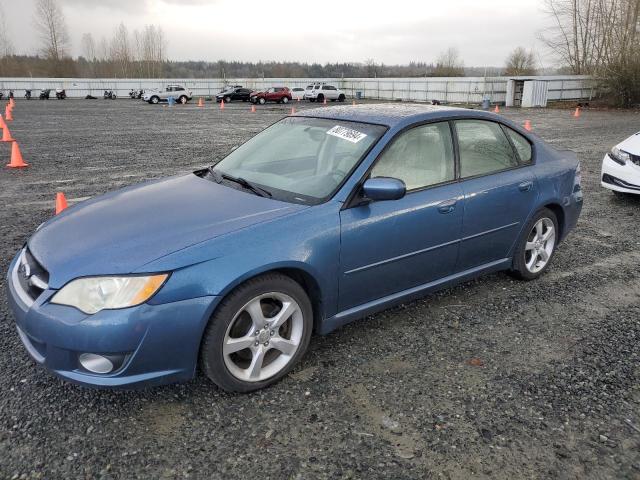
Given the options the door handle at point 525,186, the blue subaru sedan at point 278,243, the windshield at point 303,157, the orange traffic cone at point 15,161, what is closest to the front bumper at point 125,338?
the blue subaru sedan at point 278,243

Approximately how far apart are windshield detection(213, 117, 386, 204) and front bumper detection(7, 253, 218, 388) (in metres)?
1.05

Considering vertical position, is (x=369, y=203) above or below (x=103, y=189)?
above

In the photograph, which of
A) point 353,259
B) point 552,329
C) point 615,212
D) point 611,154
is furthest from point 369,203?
point 611,154

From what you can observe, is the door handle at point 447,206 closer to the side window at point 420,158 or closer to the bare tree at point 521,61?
the side window at point 420,158

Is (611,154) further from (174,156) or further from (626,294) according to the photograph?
(174,156)

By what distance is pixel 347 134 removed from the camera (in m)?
3.58

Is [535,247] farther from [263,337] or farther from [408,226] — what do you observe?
[263,337]

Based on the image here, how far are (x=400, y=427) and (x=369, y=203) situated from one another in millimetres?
1329

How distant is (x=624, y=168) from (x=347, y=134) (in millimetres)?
5346

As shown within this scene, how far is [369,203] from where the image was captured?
126 inches

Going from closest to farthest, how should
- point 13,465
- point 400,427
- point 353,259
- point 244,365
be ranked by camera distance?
point 13,465
point 400,427
point 244,365
point 353,259

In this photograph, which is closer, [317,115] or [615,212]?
[317,115]

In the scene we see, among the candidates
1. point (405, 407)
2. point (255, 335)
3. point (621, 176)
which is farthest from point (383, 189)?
point (621, 176)

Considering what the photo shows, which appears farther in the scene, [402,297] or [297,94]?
[297,94]
